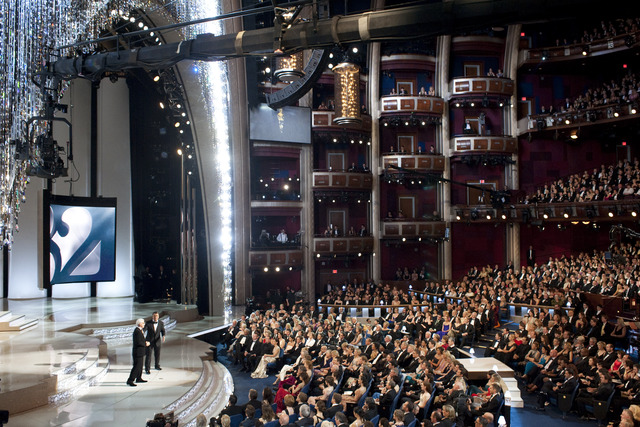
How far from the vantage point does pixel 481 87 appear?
90.4 ft

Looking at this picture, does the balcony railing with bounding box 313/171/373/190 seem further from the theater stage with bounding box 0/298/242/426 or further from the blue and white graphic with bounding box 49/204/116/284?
the blue and white graphic with bounding box 49/204/116/284

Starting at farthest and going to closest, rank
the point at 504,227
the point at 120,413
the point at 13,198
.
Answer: the point at 504,227 → the point at 13,198 → the point at 120,413

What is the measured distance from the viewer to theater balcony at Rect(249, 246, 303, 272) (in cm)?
2519

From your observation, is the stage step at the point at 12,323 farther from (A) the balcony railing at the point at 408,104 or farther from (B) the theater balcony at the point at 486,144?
(B) the theater balcony at the point at 486,144

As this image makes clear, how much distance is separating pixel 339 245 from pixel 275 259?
3399 millimetres

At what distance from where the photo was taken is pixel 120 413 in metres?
8.88

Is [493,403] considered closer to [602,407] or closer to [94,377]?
[602,407]

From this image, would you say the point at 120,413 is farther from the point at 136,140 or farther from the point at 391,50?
the point at 391,50

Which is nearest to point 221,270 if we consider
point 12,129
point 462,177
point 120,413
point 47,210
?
point 47,210

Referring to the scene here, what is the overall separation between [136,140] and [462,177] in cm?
1651

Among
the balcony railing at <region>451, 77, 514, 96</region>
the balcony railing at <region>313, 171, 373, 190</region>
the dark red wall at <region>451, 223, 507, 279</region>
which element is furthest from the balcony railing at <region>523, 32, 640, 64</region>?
the balcony railing at <region>313, 171, 373, 190</region>

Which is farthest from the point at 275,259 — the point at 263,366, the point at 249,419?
the point at 249,419

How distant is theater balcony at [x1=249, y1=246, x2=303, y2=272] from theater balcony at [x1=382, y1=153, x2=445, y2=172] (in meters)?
6.63

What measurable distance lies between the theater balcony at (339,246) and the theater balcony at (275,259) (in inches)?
40.8
